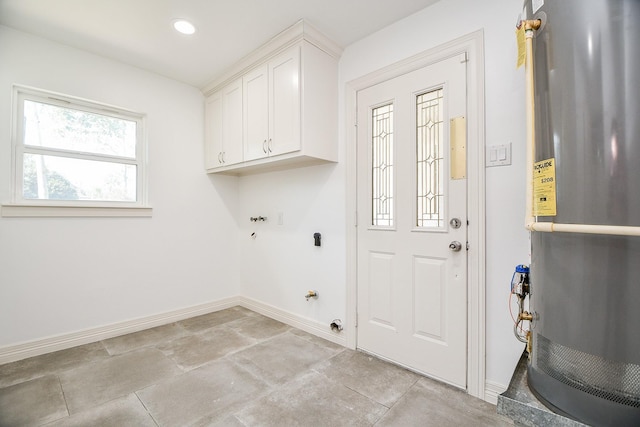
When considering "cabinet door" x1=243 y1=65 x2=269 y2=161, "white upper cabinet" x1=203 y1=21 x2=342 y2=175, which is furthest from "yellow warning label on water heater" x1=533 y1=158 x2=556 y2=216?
"cabinet door" x1=243 y1=65 x2=269 y2=161

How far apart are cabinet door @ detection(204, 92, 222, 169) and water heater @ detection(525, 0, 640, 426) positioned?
2.90 meters

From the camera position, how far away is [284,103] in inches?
93.4

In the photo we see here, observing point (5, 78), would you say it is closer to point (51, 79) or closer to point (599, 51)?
point (51, 79)

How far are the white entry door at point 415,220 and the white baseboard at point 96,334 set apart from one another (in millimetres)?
1967

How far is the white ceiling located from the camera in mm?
1957

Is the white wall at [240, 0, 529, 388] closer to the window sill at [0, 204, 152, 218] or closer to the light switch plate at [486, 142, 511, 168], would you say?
the light switch plate at [486, 142, 511, 168]

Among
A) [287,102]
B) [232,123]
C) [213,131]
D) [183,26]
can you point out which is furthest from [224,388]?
[183,26]

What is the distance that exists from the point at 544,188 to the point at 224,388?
2.05 meters

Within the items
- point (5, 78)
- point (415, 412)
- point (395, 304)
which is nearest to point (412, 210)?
point (395, 304)

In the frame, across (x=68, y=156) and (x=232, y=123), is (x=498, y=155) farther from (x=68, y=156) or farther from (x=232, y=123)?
(x=68, y=156)

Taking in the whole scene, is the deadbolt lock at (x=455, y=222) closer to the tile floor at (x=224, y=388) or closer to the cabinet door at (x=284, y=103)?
the tile floor at (x=224, y=388)

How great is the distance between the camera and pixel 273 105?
247cm

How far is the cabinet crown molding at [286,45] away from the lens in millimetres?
2184

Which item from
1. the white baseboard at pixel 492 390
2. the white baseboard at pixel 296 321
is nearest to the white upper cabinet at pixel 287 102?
the white baseboard at pixel 296 321
